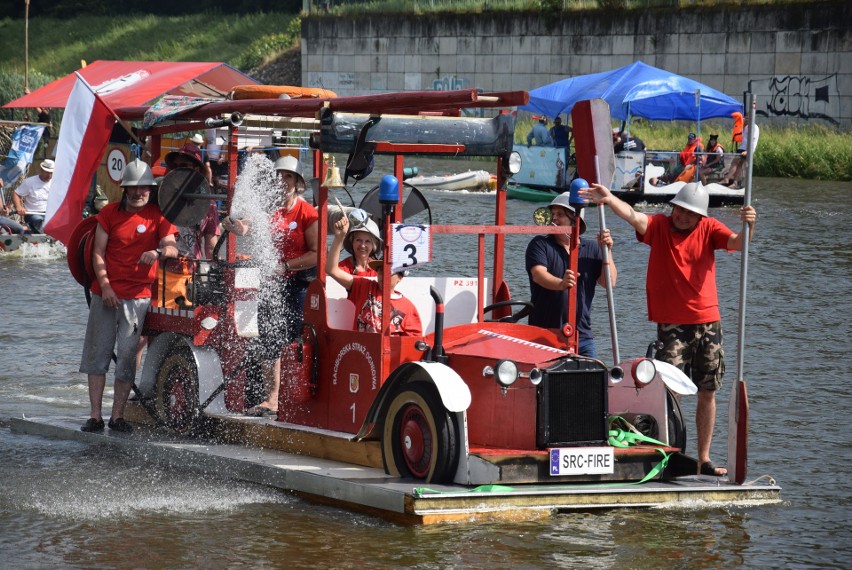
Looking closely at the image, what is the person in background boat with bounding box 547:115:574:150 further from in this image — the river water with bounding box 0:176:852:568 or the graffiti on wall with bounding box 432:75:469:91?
the river water with bounding box 0:176:852:568

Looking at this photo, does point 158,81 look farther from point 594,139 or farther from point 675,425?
point 675,425

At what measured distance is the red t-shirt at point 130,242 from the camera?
31.6 feet

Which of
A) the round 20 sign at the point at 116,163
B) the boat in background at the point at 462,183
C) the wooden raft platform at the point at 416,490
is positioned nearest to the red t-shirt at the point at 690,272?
the wooden raft platform at the point at 416,490

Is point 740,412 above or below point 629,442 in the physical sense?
above

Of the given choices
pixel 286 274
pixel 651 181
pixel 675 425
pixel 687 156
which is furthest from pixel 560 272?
pixel 687 156

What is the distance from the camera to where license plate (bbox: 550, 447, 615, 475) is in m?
7.79

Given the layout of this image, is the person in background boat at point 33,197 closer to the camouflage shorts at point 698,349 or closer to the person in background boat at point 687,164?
the person in background boat at point 687,164

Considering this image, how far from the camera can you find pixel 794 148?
32219 millimetres

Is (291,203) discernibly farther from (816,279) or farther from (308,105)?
(816,279)

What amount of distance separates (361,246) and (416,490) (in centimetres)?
186

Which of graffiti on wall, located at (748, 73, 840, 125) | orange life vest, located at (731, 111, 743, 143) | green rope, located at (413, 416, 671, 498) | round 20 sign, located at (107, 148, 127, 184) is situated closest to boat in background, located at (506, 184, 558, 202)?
orange life vest, located at (731, 111, 743, 143)

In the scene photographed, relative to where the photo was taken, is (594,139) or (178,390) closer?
(594,139)

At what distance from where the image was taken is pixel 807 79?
33.0 m

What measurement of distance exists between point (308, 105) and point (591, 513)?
2.94 metres
